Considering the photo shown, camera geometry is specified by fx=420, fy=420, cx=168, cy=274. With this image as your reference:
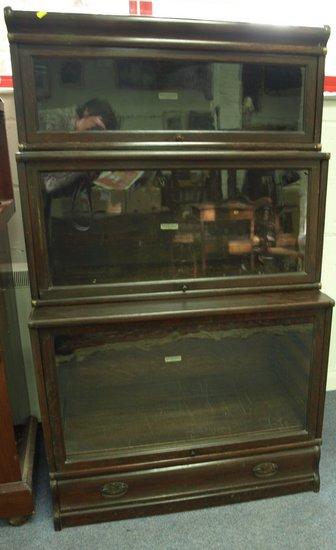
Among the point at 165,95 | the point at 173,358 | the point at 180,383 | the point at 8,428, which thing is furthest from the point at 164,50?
the point at 8,428

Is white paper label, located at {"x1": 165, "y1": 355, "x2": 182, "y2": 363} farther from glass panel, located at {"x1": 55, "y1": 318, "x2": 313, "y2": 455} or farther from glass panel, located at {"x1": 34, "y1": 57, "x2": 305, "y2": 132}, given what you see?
glass panel, located at {"x1": 34, "y1": 57, "x2": 305, "y2": 132}

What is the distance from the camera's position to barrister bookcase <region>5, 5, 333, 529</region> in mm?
1133

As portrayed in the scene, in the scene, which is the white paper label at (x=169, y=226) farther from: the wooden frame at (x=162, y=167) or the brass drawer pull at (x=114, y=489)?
the brass drawer pull at (x=114, y=489)

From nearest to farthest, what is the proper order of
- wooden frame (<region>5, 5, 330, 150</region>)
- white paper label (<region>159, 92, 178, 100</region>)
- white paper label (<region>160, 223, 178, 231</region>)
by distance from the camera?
wooden frame (<region>5, 5, 330, 150</region>)
white paper label (<region>159, 92, 178, 100</region>)
white paper label (<region>160, 223, 178, 231</region>)

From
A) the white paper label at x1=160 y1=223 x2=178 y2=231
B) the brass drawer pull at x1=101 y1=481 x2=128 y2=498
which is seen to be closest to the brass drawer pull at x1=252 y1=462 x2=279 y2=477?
the brass drawer pull at x1=101 y1=481 x2=128 y2=498

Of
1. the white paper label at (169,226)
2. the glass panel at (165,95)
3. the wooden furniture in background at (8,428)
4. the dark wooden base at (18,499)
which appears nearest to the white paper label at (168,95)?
the glass panel at (165,95)

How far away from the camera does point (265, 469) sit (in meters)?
1.45

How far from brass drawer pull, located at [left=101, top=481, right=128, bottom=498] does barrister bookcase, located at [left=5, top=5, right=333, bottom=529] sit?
16 millimetres

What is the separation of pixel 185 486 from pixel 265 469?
283 mm

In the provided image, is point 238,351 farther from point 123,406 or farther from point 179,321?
point 123,406

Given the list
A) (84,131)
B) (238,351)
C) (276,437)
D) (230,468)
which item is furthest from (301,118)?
(230,468)

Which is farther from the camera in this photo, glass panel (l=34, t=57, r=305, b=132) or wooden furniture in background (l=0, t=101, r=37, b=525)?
wooden furniture in background (l=0, t=101, r=37, b=525)

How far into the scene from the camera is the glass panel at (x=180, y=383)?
1.31 metres

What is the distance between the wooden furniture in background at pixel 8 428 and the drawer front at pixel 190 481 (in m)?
0.14
